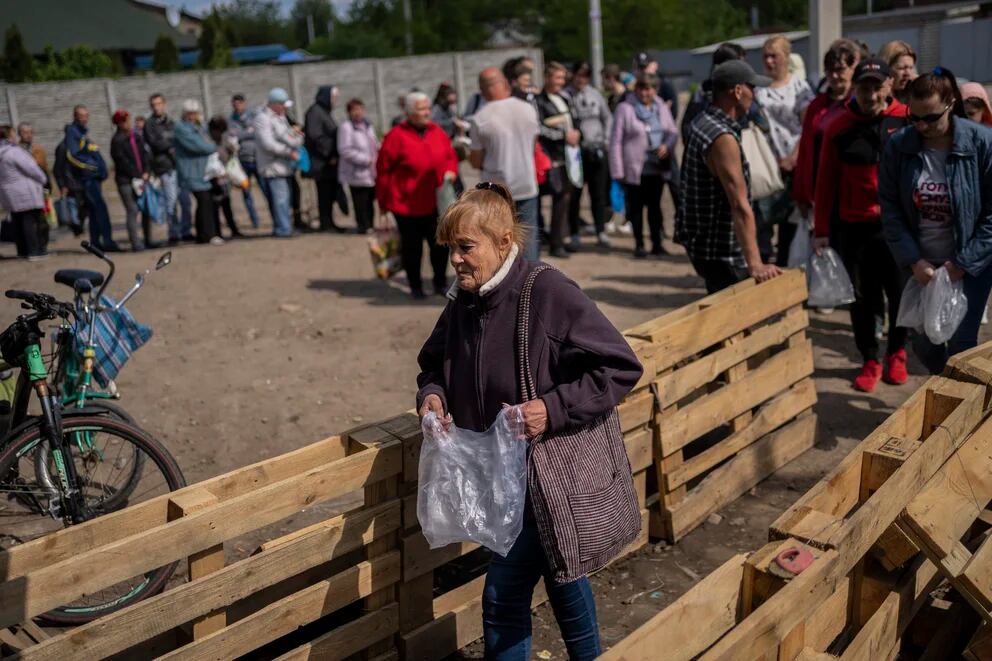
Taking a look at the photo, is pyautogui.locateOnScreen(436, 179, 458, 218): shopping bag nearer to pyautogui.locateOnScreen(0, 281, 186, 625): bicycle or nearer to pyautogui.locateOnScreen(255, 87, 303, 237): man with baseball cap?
pyautogui.locateOnScreen(0, 281, 186, 625): bicycle

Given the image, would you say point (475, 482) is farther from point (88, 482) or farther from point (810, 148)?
point (810, 148)

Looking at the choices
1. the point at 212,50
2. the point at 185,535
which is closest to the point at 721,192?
the point at 185,535

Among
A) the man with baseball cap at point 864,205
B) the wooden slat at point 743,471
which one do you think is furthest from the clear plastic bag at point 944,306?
the wooden slat at point 743,471

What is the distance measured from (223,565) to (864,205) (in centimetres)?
443

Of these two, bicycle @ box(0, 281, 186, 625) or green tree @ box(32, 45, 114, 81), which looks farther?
green tree @ box(32, 45, 114, 81)

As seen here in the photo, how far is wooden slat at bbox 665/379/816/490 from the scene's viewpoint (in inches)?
183

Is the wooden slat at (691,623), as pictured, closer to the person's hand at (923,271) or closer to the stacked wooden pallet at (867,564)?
the stacked wooden pallet at (867,564)

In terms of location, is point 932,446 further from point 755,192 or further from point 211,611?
point 755,192

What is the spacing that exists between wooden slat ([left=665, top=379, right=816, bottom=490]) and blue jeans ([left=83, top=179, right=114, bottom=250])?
10393mm

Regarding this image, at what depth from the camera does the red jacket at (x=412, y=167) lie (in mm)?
8750

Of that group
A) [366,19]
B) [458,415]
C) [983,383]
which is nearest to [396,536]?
[458,415]

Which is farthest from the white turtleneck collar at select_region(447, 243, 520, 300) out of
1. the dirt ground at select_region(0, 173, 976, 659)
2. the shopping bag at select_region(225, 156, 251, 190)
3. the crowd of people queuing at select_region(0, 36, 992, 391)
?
the shopping bag at select_region(225, 156, 251, 190)

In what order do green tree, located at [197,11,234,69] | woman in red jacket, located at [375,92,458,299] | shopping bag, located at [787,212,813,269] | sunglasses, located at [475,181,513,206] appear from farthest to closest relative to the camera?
green tree, located at [197,11,234,69], woman in red jacket, located at [375,92,458,299], shopping bag, located at [787,212,813,269], sunglasses, located at [475,181,513,206]

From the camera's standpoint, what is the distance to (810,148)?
6.86 m
